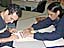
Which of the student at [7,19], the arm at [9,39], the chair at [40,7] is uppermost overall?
the student at [7,19]

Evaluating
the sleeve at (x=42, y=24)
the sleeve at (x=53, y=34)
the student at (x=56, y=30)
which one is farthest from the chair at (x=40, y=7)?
the sleeve at (x=53, y=34)

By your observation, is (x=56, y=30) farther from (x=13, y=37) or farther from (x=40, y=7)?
(x=40, y=7)

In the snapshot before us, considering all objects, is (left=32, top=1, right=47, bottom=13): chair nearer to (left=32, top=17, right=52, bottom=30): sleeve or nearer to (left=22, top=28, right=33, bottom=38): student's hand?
(left=32, top=17, right=52, bottom=30): sleeve

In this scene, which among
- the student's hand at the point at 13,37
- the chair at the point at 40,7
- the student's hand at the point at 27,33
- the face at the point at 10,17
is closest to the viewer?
the face at the point at 10,17

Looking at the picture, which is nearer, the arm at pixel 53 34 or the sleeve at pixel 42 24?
the arm at pixel 53 34

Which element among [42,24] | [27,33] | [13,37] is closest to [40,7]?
[42,24]

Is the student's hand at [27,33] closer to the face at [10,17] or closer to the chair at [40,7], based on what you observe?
the face at [10,17]

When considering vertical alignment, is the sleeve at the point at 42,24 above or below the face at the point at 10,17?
below

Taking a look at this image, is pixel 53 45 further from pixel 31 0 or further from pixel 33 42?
pixel 31 0

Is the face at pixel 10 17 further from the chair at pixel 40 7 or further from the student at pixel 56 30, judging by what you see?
the chair at pixel 40 7

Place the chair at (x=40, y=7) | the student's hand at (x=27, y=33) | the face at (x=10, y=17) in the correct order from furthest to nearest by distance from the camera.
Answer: the chair at (x=40, y=7), the student's hand at (x=27, y=33), the face at (x=10, y=17)

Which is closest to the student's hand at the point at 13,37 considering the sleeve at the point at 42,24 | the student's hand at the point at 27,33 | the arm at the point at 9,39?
the arm at the point at 9,39

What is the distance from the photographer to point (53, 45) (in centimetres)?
174

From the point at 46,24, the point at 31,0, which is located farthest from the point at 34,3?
the point at 46,24
